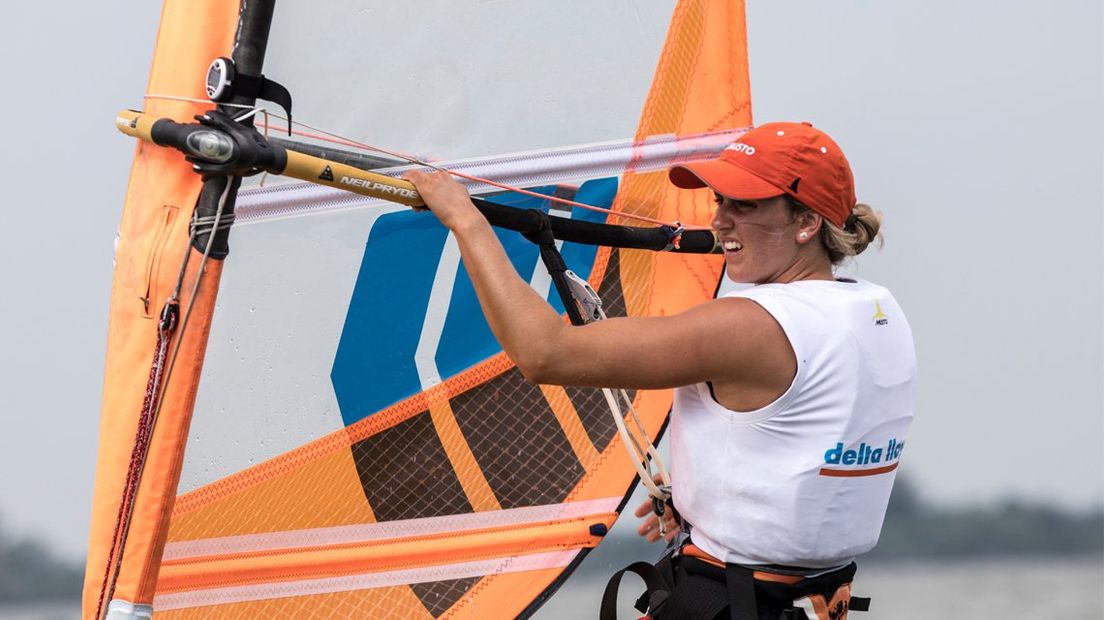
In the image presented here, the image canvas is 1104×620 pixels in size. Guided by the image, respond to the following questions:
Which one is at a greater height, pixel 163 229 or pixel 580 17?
pixel 580 17

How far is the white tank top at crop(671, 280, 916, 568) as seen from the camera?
1.16 m

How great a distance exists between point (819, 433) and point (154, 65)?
28.3 inches

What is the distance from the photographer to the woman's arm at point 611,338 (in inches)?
41.6

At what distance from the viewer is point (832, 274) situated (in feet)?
4.17

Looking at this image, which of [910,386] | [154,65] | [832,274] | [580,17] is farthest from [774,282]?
[154,65]

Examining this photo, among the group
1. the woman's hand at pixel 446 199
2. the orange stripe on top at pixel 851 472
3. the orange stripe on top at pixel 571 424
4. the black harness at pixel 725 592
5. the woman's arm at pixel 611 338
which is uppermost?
the woman's hand at pixel 446 199

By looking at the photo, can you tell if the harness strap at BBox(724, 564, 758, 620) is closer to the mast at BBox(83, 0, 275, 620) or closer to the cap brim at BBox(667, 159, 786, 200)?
the cap brim at BBox(667, 159, 786, 200)

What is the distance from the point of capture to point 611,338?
3.53 feet

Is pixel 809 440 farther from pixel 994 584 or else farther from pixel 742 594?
pixel 994 584

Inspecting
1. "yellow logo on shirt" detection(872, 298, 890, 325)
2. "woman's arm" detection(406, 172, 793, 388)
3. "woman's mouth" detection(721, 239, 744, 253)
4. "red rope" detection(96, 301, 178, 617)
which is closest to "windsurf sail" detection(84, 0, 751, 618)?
"red rope" detection(96, 301, 178, 617)

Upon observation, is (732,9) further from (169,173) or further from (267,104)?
(169,173)

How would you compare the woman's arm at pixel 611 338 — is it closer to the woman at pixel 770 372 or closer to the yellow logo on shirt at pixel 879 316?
the woman at pixel 770 372

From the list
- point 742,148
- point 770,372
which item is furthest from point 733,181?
point 770,372

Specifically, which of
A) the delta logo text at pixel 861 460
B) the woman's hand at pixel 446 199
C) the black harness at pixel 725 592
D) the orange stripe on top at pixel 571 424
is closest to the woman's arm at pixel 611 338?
the woman's hand at pixel 446 199
